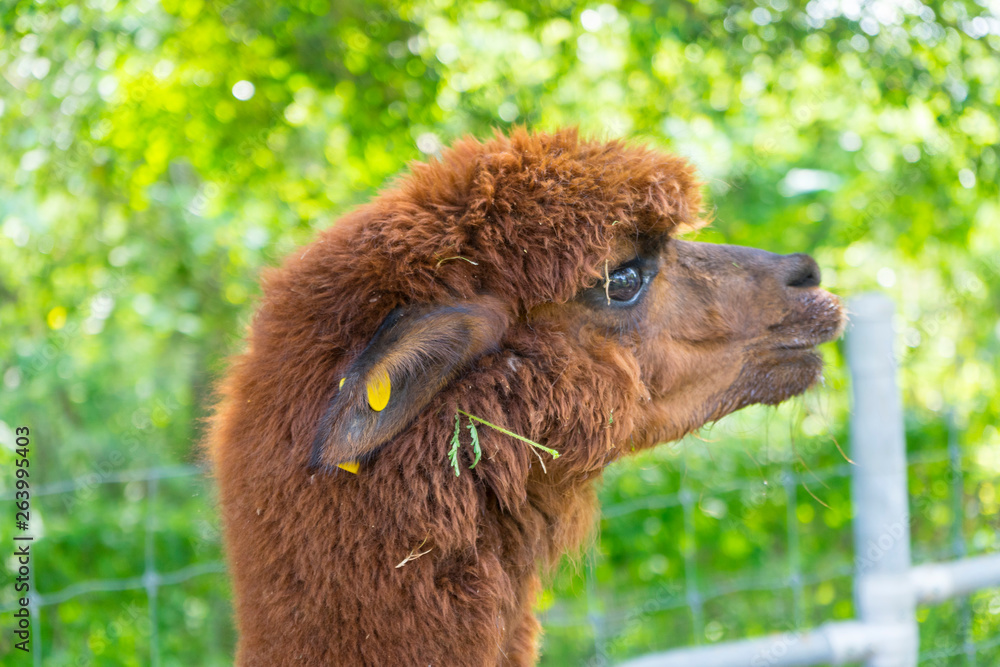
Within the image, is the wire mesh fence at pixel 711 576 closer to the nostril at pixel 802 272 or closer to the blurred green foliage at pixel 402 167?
the blurred green foliage at pixel 402 167

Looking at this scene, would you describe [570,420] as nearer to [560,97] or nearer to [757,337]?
[757,337]

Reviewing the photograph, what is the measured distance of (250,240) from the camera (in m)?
3.93

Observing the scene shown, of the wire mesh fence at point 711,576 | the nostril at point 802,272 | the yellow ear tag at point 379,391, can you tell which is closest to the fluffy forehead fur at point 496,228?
the yellow ear tag at point 379,391

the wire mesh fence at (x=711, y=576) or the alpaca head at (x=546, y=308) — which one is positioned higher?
the alpaca head at (x=546, y=308)

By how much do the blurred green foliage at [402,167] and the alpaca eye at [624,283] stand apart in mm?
1371

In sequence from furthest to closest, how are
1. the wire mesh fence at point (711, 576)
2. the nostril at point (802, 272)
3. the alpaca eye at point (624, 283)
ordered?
the wire mesh fence at point (711, 576) < the nostril at point (802, 272) < the alpaca eye at point (624, 283)

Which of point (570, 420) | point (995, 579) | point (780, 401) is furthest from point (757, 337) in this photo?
point (995, 579)

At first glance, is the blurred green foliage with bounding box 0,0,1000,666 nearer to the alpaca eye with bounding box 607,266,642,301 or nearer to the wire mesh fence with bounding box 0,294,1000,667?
the wire mesh fence with bounding box 0,294,1000,667

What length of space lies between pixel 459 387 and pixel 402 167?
98.8 inches

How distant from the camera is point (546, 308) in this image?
1.94 metres

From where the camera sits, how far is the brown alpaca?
1664mm

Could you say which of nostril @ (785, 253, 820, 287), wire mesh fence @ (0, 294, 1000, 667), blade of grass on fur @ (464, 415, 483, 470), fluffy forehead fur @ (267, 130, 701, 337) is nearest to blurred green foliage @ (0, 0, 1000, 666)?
wire mesh fence @ (0, 294, 1000, 667)

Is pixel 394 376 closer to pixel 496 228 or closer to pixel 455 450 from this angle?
pixel 455 450

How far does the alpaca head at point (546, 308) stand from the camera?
1716 mm
